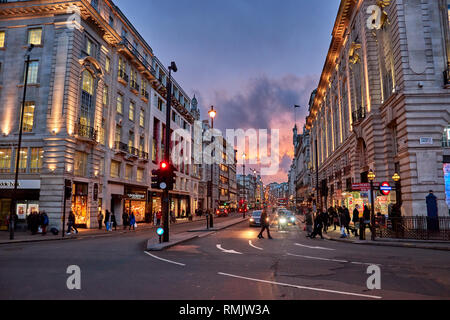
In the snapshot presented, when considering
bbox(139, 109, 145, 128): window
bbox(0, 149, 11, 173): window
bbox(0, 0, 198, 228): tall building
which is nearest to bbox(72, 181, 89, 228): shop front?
bbox(0, 0, 198, 228): tall building

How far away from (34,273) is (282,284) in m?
6.44

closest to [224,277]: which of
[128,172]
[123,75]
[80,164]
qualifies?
[80,164]

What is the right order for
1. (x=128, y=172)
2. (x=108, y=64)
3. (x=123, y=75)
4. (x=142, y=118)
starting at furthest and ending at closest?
(x=142, y=118) → (x=128, y=172) → (x=123, y=75) → (x=108, y=64)

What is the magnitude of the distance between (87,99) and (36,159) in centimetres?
732

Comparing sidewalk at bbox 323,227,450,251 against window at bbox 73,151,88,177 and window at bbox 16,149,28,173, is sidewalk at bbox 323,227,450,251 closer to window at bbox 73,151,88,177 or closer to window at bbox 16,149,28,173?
window at bbox 73,151,88,177

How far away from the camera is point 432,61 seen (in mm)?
20891

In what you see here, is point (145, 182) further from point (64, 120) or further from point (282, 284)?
point (282, 284)

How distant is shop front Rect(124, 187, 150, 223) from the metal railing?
2865 centimetres

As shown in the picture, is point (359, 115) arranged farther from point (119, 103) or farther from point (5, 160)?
point (5, 160)

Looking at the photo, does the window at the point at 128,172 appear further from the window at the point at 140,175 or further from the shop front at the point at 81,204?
the shop front at the point at 81,204

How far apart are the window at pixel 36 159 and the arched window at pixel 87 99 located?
4361 millimetres

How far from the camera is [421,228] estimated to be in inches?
721

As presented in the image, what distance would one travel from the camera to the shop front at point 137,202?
3906 cm

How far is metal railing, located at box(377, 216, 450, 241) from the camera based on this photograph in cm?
1794
